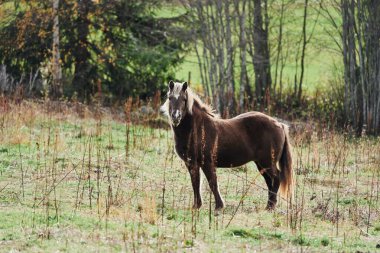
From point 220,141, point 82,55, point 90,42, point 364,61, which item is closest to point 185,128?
point 220,141

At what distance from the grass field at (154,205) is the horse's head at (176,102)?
3.07 feet

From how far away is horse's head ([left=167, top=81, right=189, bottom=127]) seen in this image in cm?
1016

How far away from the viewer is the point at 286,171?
1120 centimetres

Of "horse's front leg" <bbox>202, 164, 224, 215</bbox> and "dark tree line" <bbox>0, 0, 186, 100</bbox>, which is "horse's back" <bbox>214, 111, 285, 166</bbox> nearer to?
"horse's front leg" <bbox>202, 164, 224, 215</bbox>

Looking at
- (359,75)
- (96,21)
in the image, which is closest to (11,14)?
(96,21)

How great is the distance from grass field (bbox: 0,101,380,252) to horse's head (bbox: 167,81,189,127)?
936 mm

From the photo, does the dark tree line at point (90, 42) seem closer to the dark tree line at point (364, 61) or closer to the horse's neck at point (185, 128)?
the dark tree line at point (364, 61)

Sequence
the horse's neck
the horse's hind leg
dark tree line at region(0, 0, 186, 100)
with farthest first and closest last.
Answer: dark tree line at region(0, 0, 186, 100)
the horse's hind leg
the horse's neck

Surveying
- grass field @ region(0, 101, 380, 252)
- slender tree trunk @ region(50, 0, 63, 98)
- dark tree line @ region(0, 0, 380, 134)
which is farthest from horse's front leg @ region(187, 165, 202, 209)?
slender tree trunk @ region(50, 0, 63, 98)

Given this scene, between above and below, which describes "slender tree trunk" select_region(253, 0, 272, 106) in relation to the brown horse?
above

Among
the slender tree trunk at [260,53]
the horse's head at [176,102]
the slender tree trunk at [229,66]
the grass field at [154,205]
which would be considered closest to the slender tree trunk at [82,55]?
the slender tree trunk at [229,66]

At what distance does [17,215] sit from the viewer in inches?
360

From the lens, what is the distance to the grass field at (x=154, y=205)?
8.22 metres

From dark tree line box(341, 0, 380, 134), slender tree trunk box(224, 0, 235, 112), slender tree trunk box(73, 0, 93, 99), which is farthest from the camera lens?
slender tree trunk box(73, 0, 93, 99)
